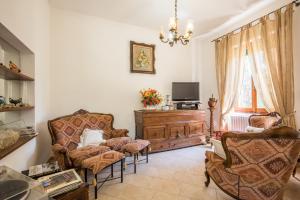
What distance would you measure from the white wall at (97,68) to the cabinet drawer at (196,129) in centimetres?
118

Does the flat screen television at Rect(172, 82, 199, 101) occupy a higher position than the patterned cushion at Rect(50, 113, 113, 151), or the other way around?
the flat screen television at Rect(172, 82, 199, 101)

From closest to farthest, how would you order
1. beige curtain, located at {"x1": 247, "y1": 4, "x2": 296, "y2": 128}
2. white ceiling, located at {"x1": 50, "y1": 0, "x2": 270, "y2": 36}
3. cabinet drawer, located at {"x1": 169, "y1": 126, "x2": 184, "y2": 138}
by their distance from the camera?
1. beige curtain, located at {"x1": 247, "y1": 4, "x2": 296, "y2": 128}
2. white ceiling, located at {"x1": 50, "y1": 0, "x2": 270, "y2": 36}
3. cabinet drawer, located at {"x1": 169, "y1": 126, "x2": 184, "y2": 138}

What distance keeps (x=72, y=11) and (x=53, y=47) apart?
2.85 feet

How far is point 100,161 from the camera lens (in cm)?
221

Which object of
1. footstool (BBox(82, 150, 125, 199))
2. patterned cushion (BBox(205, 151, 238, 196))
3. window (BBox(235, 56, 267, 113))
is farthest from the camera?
window (BBox(235, 56, 267, 113))

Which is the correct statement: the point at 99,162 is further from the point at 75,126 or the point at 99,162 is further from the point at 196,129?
the point at 196,129

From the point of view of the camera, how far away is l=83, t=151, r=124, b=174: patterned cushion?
2117 millimetres

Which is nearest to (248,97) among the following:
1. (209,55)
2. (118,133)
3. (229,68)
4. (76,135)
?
(229,68)

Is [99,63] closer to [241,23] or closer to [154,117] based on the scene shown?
[154,117]

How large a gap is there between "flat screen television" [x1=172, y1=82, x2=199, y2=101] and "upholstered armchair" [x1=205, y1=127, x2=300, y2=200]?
2905mm

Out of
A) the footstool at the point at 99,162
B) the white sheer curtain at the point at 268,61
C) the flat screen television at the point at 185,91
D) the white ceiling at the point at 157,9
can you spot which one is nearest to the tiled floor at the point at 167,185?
the footstool at the point at 99,162

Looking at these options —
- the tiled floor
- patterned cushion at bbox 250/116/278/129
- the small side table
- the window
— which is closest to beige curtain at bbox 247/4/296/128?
patterned cushion at bbox 250/116/278/129

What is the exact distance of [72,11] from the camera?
11.7ft

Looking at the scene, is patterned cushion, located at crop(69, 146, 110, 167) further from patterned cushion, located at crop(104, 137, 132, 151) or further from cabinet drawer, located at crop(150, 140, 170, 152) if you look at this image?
cabinet drawer, located at crop(150, 140, 170, 152)
